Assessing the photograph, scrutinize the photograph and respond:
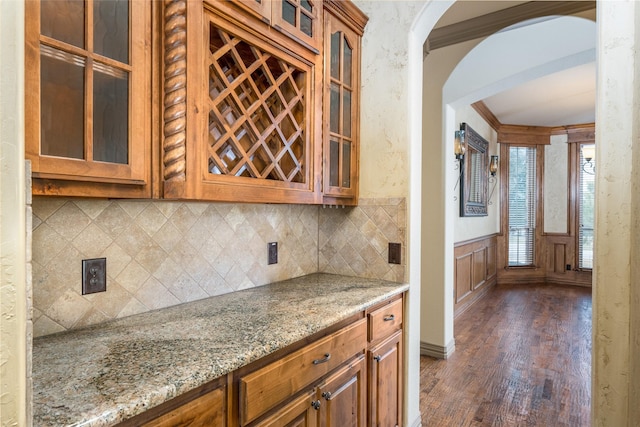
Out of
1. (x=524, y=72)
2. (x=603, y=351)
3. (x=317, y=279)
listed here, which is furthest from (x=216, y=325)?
(x=524, y=72)

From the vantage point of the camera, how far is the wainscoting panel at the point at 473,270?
468 centimetres

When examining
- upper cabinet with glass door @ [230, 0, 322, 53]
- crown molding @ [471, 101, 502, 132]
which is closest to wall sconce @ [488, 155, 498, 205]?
crown molding @ [471, 101, 502, 132]

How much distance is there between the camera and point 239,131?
4.86 ft

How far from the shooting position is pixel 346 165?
222 cm

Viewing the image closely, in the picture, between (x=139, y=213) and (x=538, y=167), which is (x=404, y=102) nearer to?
(x=139, y=213)

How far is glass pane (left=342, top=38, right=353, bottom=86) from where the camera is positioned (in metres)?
2.18

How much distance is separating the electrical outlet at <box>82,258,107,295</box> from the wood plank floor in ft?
6.81

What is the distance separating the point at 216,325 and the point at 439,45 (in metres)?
3.06

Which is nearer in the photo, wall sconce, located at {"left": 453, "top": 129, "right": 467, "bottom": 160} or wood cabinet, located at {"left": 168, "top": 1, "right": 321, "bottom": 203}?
wood cabinet, located at {"left": 168, "top": 1, "right": 321, "bottom": 203}

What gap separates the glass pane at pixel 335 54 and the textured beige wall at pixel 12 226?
67.7 inches

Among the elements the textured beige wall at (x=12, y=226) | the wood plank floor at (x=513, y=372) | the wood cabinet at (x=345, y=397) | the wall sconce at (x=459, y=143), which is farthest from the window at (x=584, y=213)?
the textured beige wall at (x=12, y=226)

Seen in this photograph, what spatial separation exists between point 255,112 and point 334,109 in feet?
2.20

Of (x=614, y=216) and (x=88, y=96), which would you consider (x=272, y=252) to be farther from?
(x=614, y=216)

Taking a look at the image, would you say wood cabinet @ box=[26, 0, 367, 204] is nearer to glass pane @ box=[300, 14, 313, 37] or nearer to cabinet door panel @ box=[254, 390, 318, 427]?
glass pane @ box=[300, 14, 313, 37]
